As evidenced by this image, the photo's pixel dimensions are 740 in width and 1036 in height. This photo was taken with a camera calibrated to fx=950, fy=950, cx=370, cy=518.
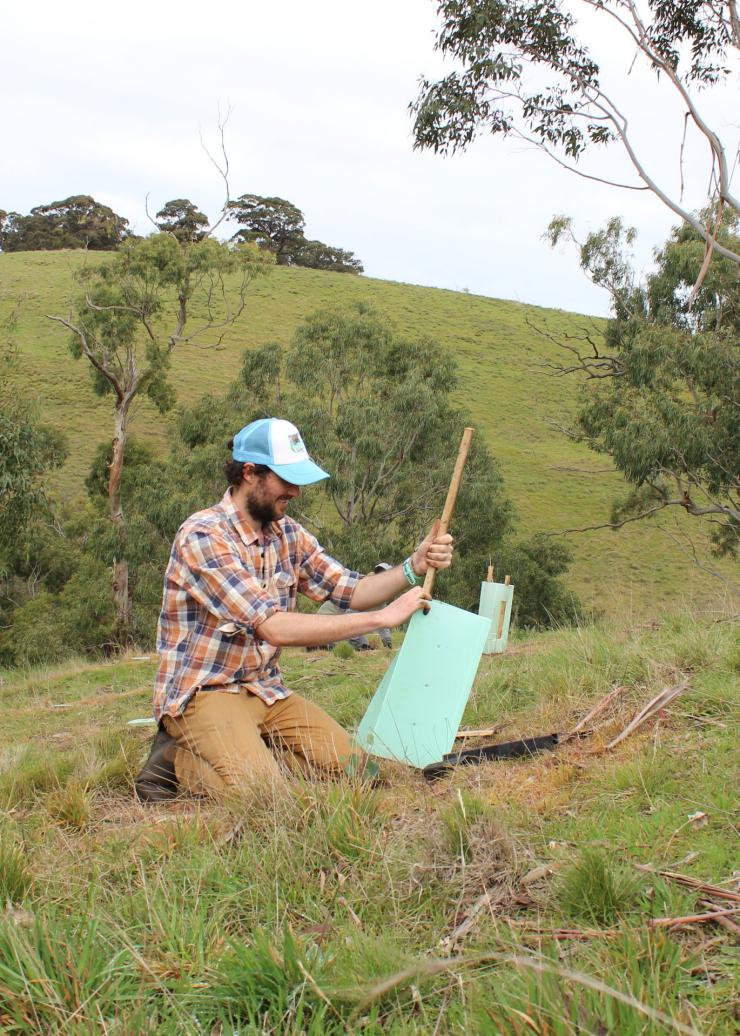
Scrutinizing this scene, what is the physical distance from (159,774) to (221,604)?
78cm

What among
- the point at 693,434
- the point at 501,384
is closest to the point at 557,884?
the point at 693,434

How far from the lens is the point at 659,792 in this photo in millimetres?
3166

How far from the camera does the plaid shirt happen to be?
391cm

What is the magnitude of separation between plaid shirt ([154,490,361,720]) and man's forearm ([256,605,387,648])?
0.22 ft

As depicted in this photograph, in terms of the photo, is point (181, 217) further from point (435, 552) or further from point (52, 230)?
point (435, 552)

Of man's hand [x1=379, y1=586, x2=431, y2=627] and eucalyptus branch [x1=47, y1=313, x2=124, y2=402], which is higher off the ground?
eucalyptus branch [x1=47, y1=313, x2=124, y2=402]

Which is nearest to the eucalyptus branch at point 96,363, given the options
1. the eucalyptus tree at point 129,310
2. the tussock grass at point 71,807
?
the eucalyptus tree at point 129,310

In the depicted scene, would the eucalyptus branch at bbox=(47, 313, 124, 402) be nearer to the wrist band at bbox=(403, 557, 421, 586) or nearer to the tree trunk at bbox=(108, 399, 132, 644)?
the tree trunk at bbox=(108, 399, 132, 644)

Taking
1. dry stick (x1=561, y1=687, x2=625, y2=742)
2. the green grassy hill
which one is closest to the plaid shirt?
dry stick (x1=561, y1=687, x2=625, y2=742)

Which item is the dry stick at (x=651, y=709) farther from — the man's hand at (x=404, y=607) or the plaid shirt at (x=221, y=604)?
the plaid shirt at (x=221, y=604)

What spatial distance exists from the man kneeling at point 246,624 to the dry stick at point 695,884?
1520mm

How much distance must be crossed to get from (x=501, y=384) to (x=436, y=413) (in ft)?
97.1

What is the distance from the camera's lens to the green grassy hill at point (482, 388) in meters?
36.7

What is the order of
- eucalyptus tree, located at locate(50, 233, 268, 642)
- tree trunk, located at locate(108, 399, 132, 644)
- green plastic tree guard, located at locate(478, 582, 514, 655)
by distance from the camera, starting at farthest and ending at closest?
1. eucalyptus tree, located at locate(50, 233, 268, 642)
2. tree trunk, located at locate(108, 399, 132, 644)
3. green plastic tree guard, located at locate(478, 582, 514, 655)
